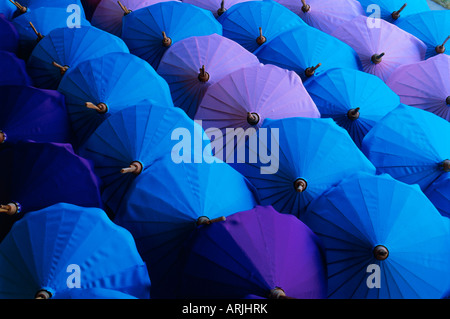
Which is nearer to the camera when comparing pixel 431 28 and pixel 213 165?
pixel 213 165

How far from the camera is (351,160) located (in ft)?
6.42

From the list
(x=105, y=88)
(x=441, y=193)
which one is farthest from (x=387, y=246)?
(x=105, y=88)

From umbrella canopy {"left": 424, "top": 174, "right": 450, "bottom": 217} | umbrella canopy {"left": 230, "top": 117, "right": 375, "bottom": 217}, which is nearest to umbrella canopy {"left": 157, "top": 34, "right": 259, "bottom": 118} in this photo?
umbrella canopy {"left": 230, "top": 117, "right": 375, "bottom": 217}

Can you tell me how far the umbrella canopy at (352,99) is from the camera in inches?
90.7

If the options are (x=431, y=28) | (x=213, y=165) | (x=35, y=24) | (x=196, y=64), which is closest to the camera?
(x=213, y=165)

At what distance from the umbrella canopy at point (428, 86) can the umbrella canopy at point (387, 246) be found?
1.06 metres

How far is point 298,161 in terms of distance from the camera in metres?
1.88

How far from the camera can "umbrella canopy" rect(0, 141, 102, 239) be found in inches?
67.2

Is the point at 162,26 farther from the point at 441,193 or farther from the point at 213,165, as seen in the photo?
the point at 441,193

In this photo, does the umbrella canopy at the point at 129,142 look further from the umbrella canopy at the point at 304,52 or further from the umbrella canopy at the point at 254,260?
the umbrella canopy at the point at 304,52

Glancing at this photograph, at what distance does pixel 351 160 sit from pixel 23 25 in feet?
7.38

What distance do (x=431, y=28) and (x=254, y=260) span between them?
2.63m
